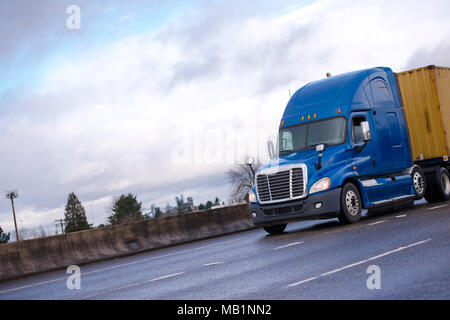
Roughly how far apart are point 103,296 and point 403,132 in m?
12.2

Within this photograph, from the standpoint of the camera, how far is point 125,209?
14025 cm

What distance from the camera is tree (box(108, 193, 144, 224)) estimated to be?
139 m

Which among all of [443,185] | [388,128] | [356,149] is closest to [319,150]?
[356,149]

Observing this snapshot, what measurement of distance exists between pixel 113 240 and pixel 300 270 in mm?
10869

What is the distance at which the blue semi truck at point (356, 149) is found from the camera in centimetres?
1695

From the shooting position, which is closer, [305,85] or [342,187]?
[342,187]

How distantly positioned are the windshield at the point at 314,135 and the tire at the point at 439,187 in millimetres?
4704

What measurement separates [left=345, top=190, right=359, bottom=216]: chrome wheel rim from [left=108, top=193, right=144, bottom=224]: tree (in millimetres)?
122110

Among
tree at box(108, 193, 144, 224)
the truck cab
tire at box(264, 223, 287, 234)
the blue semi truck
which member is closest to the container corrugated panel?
the blue semi truck

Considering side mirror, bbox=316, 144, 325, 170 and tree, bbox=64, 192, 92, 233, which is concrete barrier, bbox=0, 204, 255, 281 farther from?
tree, bbox=64, 192, 92, 233

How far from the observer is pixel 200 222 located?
2345 centimetres

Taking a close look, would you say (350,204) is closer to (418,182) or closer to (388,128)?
(388,128)

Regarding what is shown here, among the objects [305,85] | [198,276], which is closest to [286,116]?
[305,85]
